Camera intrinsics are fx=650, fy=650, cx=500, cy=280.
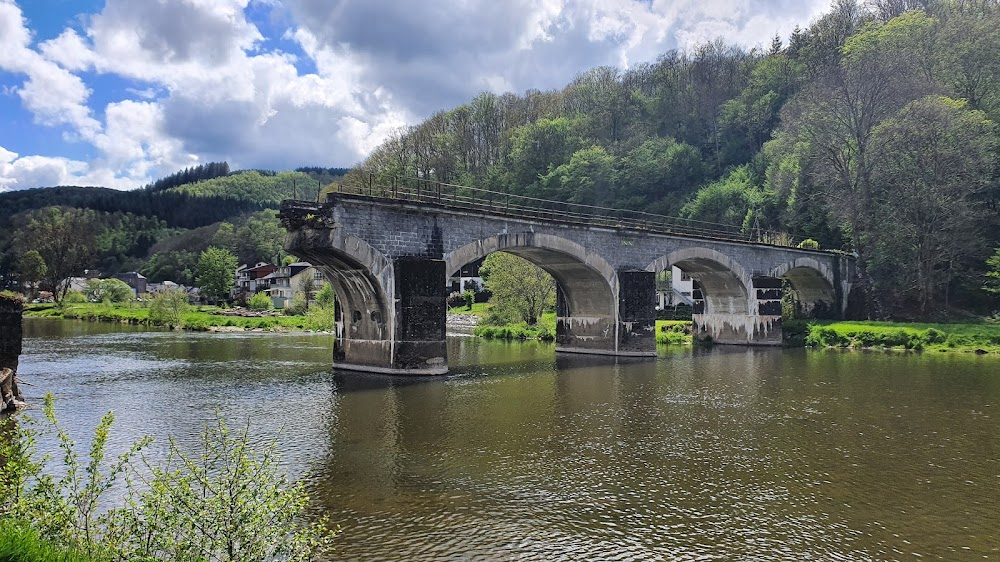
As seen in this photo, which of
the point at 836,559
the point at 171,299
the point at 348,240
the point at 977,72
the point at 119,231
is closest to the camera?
the point at 836,559

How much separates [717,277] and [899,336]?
10875mm

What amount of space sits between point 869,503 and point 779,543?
2730 millimetres

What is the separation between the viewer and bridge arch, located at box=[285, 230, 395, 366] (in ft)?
78.1

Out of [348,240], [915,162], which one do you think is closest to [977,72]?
[915,162]

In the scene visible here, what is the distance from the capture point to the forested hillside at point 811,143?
41.7 metres

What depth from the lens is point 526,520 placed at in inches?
390

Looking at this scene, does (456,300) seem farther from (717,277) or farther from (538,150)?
(717,277)

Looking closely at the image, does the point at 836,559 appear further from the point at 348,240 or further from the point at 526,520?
the point at 348,240

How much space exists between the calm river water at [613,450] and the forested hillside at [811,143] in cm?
1629

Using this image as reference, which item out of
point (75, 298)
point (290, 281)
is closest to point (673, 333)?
point (290, 281)

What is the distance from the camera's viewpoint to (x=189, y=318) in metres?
62.9

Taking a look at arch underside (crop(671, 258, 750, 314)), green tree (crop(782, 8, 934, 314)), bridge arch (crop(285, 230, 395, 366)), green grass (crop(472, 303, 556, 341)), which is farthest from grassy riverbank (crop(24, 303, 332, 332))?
green tree (crop(782, 8, 934, 314))

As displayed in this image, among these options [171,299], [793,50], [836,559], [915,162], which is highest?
[793,50]

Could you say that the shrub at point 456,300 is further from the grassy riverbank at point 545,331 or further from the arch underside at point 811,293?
the arch underside at point 811,293
